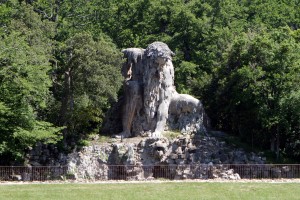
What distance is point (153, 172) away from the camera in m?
32.7

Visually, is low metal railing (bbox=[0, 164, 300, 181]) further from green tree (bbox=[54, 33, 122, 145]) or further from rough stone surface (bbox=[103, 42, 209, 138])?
green tree (bbox=[54, 33, 122, 145])

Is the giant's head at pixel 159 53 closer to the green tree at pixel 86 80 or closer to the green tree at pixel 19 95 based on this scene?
the green tree at pixel 86 80

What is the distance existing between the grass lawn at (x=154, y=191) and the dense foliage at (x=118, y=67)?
6.19 metres

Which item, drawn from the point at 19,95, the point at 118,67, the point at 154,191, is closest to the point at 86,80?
the point at 118,67

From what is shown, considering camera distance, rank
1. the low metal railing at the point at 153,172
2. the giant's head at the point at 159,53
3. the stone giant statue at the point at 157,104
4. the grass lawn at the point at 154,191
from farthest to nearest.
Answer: the stone giant statue at the point at 157,104
the giant's head at the point at 159,53
the low metal railing at the point at 153,172
the grass lawn at the point at 154,191

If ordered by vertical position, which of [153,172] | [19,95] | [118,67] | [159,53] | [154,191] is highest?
[159,53]

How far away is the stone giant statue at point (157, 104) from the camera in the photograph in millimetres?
34938

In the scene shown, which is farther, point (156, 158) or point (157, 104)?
point (157, 104)

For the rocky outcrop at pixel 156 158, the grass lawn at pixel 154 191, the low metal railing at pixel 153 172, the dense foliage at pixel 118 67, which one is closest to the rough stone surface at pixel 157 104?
the rocky outcrop at pixel 156 158

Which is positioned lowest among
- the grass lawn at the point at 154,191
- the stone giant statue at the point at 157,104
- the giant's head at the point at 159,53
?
the grass lawn at the point at 154,191

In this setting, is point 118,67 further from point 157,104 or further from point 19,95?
point 19,95

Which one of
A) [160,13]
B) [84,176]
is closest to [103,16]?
[160,13]

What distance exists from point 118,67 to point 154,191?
12090 mm

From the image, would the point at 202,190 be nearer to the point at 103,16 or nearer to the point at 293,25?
the point at 103,16
